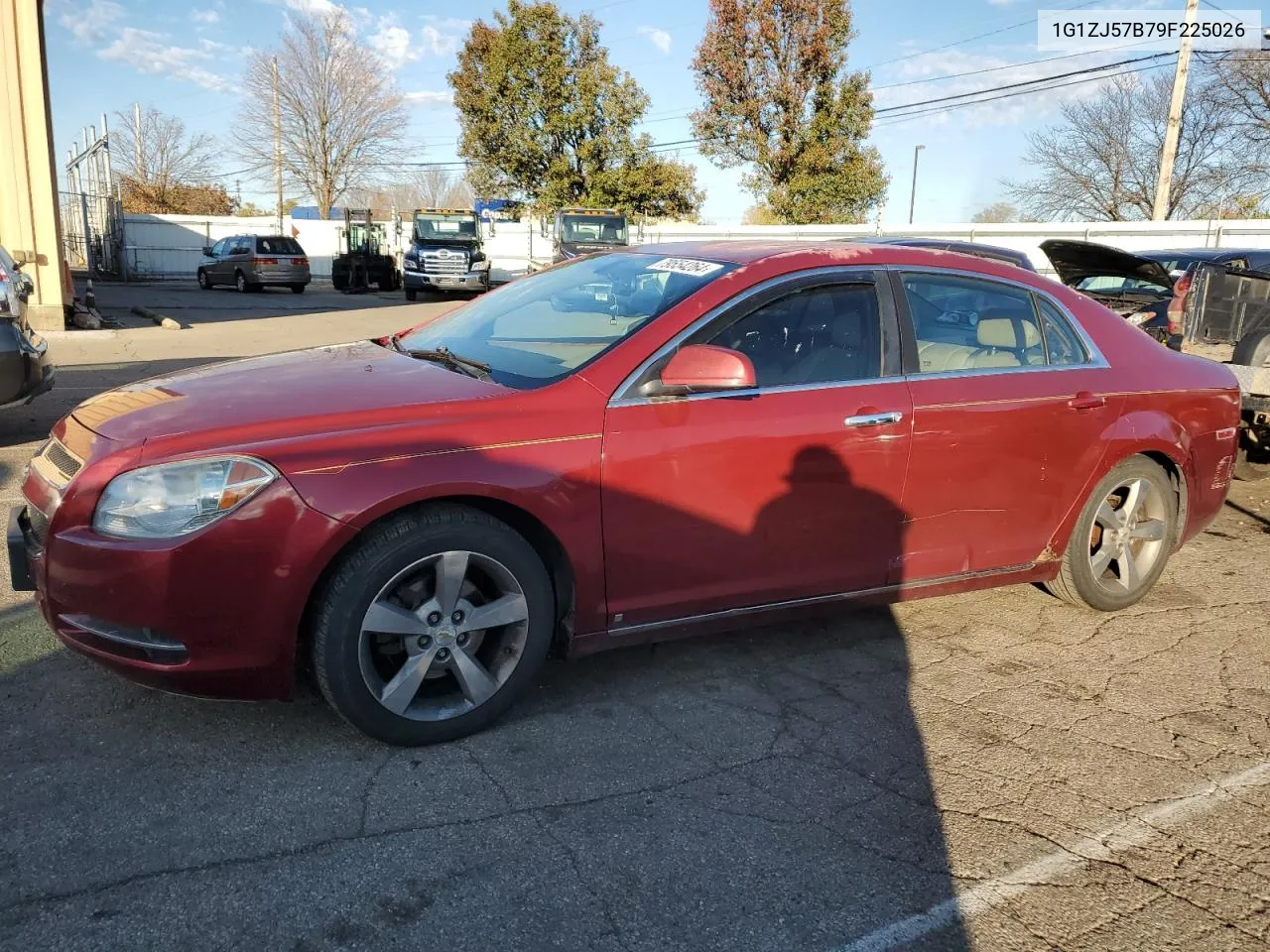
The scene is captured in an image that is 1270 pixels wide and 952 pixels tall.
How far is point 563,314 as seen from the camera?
404 cm

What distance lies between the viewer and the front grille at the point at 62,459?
3.01 metres

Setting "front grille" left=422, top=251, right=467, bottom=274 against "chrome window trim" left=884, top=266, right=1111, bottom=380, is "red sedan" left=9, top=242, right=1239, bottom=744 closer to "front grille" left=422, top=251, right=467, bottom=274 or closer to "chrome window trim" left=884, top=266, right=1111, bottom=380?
"chrome window trim" left=884, top=266, right=1111, bottom=380

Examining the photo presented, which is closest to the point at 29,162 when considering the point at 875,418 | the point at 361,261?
the point at 875,418

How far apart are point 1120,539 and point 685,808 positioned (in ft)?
9.09

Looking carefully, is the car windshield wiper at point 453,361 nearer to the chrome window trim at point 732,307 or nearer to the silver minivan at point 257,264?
the chrome window trim at point 732,307

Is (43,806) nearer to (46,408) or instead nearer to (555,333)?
(555,333)

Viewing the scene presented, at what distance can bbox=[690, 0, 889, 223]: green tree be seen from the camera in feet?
100.0

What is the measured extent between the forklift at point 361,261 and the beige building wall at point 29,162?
17570mm

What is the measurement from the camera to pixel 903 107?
34.2 meters

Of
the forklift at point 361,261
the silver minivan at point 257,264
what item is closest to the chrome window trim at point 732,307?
the silver minivan at point 257,264

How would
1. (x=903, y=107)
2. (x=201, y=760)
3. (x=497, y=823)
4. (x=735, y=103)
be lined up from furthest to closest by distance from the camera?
(x=903, y=107) < (x=735, y=103) < (x=201, y=760) < (x=497, y=823)

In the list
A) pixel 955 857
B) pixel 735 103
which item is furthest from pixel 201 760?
pixel 735 103

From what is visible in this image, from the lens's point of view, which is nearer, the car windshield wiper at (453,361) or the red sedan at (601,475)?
the red sedan at (601,475)

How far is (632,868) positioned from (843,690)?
142 centimetres
